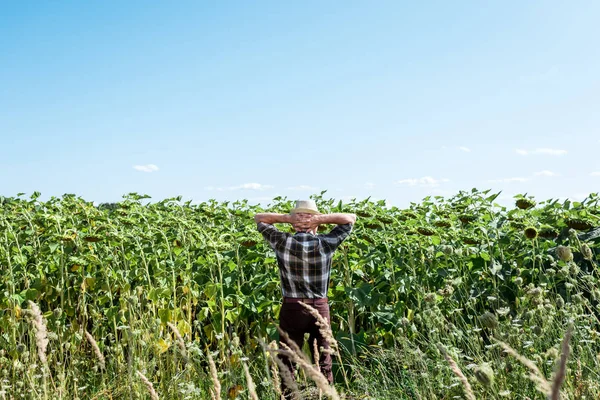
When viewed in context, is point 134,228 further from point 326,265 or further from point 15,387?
point 326,265

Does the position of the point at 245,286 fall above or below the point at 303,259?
below

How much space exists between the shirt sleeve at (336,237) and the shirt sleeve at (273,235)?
32 cm

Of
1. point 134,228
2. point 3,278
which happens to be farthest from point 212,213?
point 3,278

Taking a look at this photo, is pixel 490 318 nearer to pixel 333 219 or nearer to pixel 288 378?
pixel 333 219

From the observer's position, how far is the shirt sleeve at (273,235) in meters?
4.93

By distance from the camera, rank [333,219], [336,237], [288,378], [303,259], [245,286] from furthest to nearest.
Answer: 1. [245,286]
2. [333,219]
3. [336,237]
4. [303,259]
5. [288,378]

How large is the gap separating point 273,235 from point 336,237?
0.49m

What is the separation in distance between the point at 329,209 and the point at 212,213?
135 cm

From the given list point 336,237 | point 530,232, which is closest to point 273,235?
point 336,237

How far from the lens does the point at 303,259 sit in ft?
16.0

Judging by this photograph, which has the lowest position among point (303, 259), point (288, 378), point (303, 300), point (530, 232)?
point (303, 300)

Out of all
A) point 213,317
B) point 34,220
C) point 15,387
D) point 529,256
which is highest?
point 34,220

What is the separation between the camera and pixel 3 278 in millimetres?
5891

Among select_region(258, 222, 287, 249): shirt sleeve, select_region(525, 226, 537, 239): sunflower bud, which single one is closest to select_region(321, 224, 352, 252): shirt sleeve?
select_region(258, 222, 287, 249): shirt sleeve
